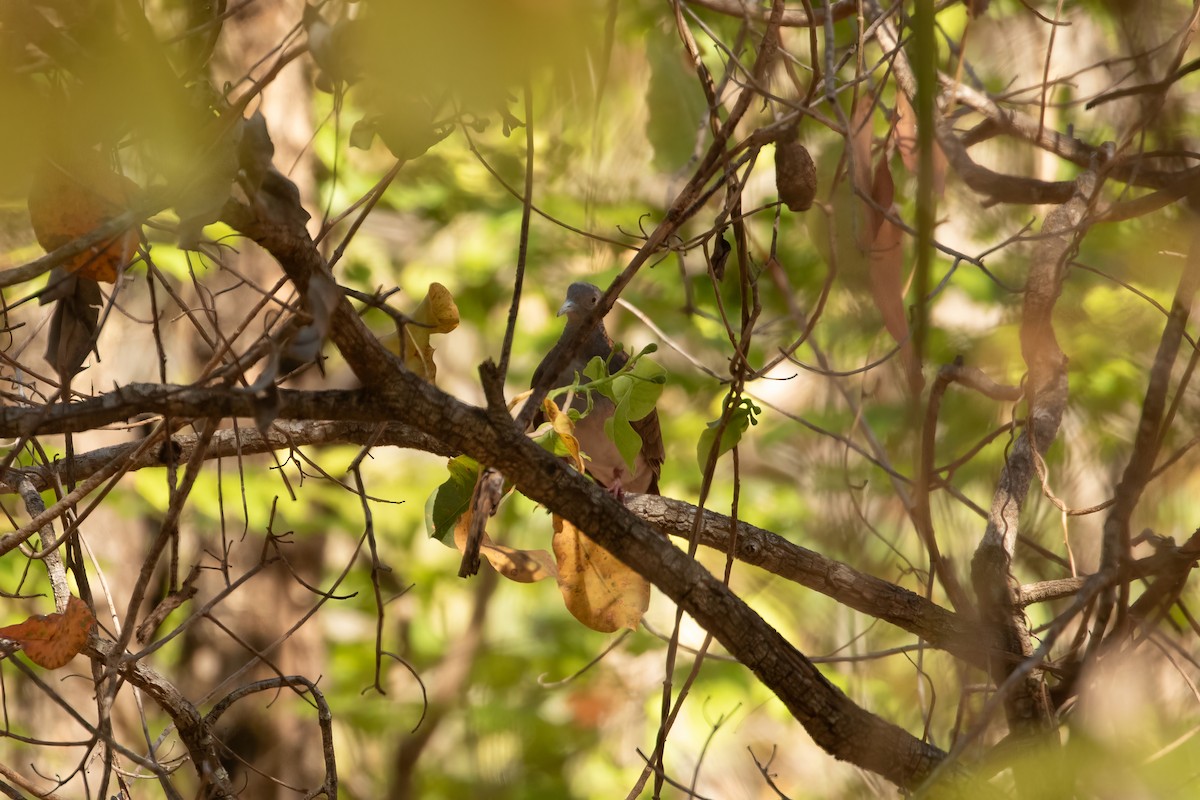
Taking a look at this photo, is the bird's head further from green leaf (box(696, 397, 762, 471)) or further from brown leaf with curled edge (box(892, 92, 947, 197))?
green leaf (box(696, 397, 762, 471))

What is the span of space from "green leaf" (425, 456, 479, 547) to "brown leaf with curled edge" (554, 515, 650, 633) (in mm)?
168

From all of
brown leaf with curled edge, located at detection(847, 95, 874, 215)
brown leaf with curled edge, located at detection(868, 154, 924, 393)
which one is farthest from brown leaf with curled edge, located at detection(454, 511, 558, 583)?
brown leaf with curled edge, located at detection(847, 95, 874, 215)

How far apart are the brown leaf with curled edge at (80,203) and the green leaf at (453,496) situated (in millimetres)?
591

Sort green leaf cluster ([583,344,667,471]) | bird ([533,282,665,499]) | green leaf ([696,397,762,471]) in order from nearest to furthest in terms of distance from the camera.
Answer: green leaf ([696,397,762,471]) → green leaf cluster ([583,344,667,471]) → bird ([533,282,665,499])

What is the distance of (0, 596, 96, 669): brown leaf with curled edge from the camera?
155 cm

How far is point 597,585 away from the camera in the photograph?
1777mm

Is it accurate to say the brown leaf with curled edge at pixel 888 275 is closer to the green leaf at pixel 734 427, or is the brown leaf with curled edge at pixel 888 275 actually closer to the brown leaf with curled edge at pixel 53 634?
the green leaf at pixel 734 427

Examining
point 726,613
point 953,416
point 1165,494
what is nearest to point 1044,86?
point 953,416

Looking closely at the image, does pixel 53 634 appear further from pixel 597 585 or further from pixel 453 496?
pixel 597 585

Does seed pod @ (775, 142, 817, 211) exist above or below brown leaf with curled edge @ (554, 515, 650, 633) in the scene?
above

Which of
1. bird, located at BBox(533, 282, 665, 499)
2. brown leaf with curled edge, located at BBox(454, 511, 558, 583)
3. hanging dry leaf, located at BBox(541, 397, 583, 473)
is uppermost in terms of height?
bird, located at BBox(533, 282, 665, 499)

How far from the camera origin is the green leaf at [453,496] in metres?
1.69

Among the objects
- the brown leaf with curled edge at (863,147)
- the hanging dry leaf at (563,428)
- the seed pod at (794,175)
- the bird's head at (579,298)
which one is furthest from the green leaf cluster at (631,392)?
the bird's head at (579,298)

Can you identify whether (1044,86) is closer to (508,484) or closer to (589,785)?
(508,484)
